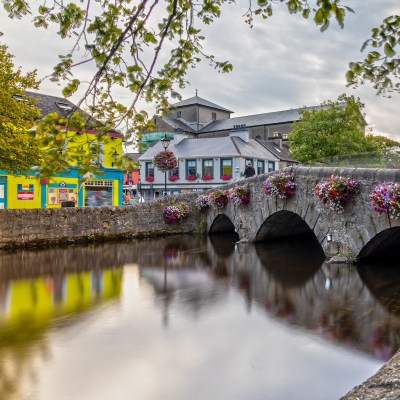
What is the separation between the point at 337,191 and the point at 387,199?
144 centimetres

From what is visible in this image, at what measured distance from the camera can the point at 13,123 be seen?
44.3 ft

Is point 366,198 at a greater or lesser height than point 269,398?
greater

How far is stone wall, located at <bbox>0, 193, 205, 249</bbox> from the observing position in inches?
545

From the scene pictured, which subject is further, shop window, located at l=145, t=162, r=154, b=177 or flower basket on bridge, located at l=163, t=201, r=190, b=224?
shop window, located at l=145, t=162, r=154, b=177

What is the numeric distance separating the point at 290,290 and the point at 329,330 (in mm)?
2555

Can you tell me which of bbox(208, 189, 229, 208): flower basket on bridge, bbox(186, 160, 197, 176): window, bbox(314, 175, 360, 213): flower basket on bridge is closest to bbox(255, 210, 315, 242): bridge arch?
bbox(208, 189, 229, 208): flower basket on bridge

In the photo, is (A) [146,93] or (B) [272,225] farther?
(B) [272,225]

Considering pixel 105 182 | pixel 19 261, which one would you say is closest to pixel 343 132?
pixel 105 182

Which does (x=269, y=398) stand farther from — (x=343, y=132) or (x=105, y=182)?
Answer: (x=343, y=132)

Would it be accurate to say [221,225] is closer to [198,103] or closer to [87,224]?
[87,224]

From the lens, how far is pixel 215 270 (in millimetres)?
10750

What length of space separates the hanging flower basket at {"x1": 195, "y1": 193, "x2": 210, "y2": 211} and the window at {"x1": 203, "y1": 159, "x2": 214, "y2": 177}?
17748 millimetres

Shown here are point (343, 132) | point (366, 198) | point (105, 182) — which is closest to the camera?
point (366, 198)

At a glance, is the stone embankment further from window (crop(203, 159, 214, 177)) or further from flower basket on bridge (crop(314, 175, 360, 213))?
window (crop(203, 159, 214, 177))
